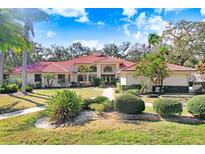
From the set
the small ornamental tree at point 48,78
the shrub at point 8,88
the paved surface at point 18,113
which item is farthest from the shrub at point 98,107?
the shrub at point 8,88

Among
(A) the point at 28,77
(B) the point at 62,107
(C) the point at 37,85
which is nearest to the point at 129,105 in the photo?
(B) the point at 62,107

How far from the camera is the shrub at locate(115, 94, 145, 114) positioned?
39.5 ft

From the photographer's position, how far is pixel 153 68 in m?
21.7

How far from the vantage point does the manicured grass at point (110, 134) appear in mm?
9938

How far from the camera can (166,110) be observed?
39.1ft

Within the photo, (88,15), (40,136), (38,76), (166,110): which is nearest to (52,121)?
(40,136)

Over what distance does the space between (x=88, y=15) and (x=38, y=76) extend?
418 inches

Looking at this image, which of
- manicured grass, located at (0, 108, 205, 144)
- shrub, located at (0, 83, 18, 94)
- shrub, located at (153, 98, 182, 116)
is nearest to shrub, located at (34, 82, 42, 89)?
shrub, located at (0, 83, 18, 94)

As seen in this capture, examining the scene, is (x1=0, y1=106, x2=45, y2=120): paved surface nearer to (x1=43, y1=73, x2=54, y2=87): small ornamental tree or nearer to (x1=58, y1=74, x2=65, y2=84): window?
(x1=43, y1=73, x2=54, y2=87): small ornamental tree

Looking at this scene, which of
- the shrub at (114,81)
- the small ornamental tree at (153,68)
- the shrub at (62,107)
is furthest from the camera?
the shrub at (114,81)

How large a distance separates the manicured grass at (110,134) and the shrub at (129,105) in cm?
101

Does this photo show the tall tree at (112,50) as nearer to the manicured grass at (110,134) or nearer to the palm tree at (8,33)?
the palm tree at (8,33)

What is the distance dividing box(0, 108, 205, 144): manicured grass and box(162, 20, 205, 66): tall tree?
22.6 m

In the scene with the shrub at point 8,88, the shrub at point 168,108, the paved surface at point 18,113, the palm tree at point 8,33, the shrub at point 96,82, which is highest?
the palm tree at point 8,33
